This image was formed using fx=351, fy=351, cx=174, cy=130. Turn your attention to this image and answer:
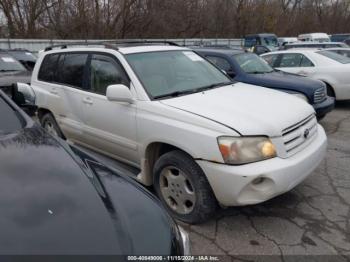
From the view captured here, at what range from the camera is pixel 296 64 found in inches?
356

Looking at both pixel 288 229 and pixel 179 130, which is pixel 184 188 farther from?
pixel 288 229

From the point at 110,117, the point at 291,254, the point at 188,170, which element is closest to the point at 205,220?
the point at 188,170

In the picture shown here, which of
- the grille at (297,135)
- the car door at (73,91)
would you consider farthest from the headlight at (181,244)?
the car door at (73,91)

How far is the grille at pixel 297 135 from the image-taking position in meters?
3.19

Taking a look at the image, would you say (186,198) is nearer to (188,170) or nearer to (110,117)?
(188,170)

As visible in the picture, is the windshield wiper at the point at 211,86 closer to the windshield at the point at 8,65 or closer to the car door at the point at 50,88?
the car door at the point at 50,88

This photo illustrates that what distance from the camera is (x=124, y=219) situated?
1.75m

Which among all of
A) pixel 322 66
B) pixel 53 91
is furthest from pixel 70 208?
pixel 322 66

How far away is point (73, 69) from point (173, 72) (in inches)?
59.2

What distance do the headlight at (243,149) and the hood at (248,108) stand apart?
0.24 feet

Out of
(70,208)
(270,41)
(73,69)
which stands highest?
(270,41)

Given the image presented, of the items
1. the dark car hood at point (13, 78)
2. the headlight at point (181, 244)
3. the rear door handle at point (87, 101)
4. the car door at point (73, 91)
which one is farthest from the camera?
the dark car hood at point (13, 78)

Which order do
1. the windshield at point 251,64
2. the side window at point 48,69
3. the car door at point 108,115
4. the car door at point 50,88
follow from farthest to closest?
the windshield at point 251,64 < the side window at point 48,69 < the car door at point 50,88 < the car door at point 108,115

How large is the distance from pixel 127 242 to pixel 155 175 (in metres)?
1.95
